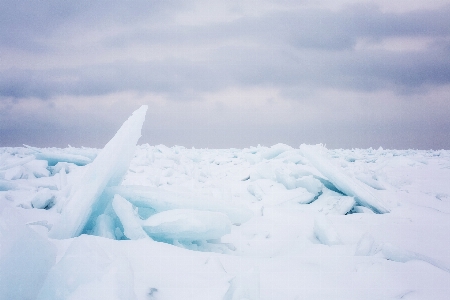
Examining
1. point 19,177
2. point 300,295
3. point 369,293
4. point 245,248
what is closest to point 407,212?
point 245,248

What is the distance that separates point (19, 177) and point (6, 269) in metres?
4.12

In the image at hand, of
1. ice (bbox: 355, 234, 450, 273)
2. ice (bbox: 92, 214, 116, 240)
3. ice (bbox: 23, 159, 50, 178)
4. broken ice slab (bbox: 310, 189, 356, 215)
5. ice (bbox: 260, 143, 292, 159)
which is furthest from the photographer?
ice (bbox: 260, 143, 292, 159)

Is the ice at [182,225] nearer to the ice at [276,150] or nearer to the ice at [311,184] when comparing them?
the ice at [311,184]

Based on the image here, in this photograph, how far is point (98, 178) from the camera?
2.23 meters

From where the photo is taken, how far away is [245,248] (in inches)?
104

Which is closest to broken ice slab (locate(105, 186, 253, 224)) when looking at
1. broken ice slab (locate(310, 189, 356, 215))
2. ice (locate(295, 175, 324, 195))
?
broken ice slab (locate(310, 189, 356, 215))

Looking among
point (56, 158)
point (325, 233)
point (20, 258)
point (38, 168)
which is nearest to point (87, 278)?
point (20, 258)

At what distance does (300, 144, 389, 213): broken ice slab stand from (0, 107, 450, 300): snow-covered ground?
13 millimetres

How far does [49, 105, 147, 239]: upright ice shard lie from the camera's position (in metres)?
2.05

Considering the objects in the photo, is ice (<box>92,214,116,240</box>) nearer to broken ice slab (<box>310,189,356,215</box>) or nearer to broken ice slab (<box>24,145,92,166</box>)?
broken ice slab (<box>310,189,356,215</box>)

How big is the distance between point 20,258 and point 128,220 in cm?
86

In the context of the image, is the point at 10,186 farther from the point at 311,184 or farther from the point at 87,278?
the point at 311,184

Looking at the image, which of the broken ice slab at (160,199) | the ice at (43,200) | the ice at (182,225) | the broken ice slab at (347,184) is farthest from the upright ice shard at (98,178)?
the broken ice slab at (347,184)

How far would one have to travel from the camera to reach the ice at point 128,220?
2080 mm
